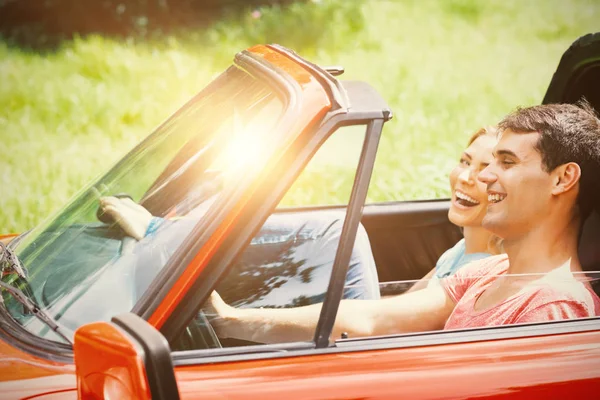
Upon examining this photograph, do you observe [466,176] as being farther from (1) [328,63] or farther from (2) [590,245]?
(1) [328,63]

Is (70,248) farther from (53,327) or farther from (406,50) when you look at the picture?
(406,50)

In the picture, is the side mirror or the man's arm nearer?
the side mirror

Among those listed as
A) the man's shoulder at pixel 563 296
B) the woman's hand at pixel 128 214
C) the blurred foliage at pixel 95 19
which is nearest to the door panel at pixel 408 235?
the man's shoulder at pixel 563 296

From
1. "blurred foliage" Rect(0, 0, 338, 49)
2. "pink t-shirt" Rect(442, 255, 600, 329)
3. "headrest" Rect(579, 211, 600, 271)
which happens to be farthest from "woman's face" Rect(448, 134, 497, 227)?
"blurred foliage" Rect(0, 0, 338, 49)

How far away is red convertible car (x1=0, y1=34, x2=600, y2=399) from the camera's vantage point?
5.17ft

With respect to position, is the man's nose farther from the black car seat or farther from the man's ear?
the black car seat

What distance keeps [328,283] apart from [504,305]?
58 cm

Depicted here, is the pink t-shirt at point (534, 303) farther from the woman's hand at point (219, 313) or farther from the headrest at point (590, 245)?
the woman's hand at point (219, 313)

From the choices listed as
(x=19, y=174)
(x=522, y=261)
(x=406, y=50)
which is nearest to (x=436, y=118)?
(x=406, y=50)

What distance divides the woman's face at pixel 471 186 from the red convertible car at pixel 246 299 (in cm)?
83

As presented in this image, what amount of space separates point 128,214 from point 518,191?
41.4 inches

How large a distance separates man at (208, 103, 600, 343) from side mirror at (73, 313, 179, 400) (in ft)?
1.59

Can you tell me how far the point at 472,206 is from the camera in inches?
110

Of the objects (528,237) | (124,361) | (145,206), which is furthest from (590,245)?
(124,361)
